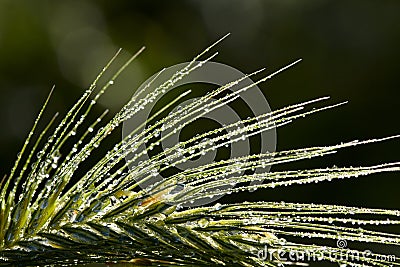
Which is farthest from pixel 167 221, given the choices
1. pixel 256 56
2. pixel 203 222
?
pixel 256 56

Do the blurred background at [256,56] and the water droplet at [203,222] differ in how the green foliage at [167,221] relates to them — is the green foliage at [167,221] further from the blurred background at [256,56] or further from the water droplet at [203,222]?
the blurred background at [256,56]

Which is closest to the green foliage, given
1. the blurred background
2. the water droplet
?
the water droplet

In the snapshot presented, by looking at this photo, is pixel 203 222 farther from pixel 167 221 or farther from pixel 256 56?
pixel 256 56

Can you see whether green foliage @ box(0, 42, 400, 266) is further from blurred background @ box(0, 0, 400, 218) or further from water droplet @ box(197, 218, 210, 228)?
blurred background @ box(0, 0, 400, 218)

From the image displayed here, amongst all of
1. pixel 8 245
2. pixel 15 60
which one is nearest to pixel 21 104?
pixel 15 60

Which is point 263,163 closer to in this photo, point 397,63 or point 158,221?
point 158,221

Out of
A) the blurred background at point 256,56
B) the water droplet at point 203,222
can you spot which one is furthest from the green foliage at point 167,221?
the blurred background at point 256,56

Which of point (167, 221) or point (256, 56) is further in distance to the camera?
point (256, 56)

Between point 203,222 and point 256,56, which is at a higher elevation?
point 256,56
